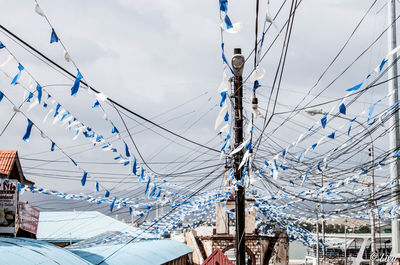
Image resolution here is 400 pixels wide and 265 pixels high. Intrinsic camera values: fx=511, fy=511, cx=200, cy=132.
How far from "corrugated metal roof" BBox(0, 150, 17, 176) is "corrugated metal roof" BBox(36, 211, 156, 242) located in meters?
7.91

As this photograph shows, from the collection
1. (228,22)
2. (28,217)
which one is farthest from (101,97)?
(28,217)

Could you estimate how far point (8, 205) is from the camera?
51.2 ft

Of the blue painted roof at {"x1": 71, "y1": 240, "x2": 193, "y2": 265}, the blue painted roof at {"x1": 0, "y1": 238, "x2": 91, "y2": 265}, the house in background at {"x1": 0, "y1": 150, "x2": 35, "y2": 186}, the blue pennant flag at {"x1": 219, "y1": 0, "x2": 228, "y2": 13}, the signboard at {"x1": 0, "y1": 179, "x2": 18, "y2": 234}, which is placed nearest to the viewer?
the blue pennant flag at {"x1": 219, "y1": 0, "x2": 228, "y2": 13}

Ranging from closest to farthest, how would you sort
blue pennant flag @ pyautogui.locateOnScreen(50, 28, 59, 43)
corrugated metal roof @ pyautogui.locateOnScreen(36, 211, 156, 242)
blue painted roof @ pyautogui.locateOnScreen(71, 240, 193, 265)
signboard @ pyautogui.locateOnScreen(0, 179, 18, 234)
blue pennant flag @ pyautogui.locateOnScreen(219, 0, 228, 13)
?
blue pennant flag @ pyautogui.locateOnScreen(219, 0, 228, 13), blue pennant flag @ pyautogui.locateOnScreen(50, 28, 59, 43), signboard @ pyautogui.locateOnScreen(0, 179, 18, 234), blue painted roof @ pyautogui.locateOnScreen(71, 240, 193, 265), corrugated metal roof @ pyautogui.locateOnScreen(36, 211, 156, 242)

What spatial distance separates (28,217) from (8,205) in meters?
3.19

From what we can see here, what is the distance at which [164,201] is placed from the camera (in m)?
18.6

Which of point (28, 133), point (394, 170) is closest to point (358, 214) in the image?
point (394, 170)

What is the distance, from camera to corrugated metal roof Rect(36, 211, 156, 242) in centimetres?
2916

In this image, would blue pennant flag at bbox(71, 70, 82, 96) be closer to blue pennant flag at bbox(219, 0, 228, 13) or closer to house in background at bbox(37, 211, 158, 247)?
blue pennant flag at bbox(219, 0, 228, 13)

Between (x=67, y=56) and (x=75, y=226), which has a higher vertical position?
(x=67, y=56)

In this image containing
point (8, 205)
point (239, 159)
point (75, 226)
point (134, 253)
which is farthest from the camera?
point (75, 226)

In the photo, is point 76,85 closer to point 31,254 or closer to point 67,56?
point 67,56

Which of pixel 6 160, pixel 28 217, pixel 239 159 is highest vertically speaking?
pixel 6 160

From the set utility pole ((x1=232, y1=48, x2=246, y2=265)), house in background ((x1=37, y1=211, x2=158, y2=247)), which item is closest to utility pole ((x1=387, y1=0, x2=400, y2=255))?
utility pole ((x1=232, y1=48, x2=246, y2=265))
